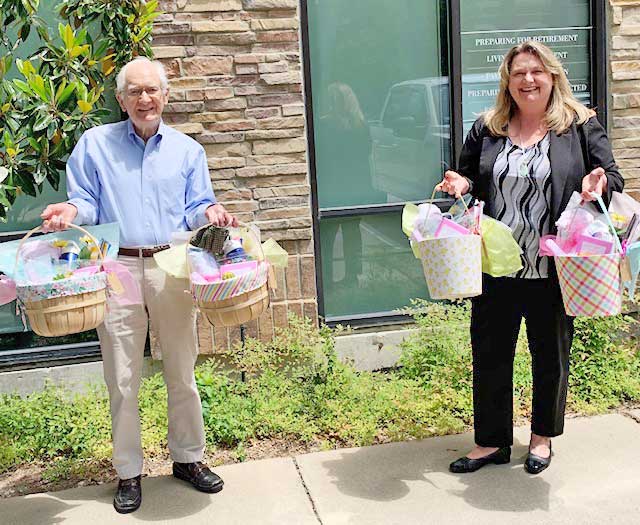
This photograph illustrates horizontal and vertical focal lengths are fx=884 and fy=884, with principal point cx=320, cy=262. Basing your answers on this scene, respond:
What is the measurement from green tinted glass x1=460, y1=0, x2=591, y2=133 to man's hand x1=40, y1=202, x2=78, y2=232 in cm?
315

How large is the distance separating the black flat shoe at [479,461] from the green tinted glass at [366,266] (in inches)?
72.7

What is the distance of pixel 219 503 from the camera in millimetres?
4078

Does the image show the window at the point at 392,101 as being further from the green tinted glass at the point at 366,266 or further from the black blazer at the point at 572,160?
the black blazer at the point at 572,160

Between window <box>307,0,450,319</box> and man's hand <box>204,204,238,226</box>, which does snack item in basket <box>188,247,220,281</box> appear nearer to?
man's hand <box>204,204,238,226</box>

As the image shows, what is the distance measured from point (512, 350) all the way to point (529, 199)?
75 centimetres

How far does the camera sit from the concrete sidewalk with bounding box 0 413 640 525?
154 inches

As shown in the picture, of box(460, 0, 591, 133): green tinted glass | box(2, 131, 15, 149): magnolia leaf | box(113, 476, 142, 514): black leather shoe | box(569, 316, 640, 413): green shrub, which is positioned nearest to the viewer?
box(113, 476, 142, 514): black leather shoe

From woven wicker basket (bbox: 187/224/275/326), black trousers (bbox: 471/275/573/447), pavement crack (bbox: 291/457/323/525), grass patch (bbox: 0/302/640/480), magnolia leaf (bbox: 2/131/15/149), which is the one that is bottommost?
pavement crack (bbox: 291/457/323/525)

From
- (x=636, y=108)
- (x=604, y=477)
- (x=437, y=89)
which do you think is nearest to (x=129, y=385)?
(x=604, y=477)

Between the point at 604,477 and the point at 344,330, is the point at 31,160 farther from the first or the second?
the point at 604,477

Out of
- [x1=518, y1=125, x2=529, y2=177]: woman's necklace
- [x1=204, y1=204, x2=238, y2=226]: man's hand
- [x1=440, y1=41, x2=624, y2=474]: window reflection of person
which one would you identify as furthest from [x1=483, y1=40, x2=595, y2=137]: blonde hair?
[x1=204, y1=204, x2=238, y2=226]: man's hand

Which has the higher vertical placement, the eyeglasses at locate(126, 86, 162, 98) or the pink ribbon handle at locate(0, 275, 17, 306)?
the eyeglasses at locate(126, 86, 162, 98)

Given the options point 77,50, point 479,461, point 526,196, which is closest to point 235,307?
point 526,196

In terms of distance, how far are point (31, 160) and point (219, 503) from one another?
2027 millimetres
